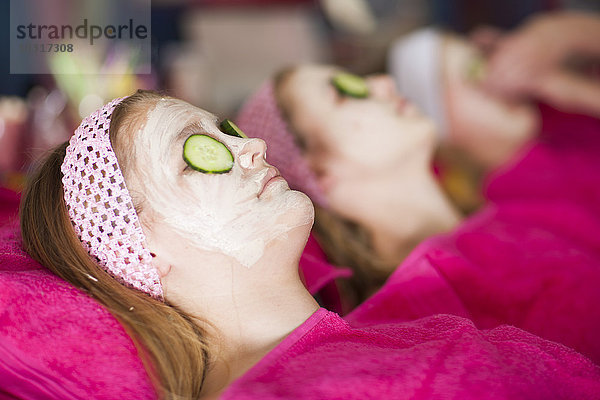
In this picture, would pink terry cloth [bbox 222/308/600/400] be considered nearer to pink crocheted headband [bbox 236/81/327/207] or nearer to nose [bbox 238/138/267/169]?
nose [bbox 238/138/267/169]

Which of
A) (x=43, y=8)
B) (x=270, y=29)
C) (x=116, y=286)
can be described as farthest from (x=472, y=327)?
(x=270, y=29)

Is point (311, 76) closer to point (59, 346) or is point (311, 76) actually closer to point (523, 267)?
point (523, 267)

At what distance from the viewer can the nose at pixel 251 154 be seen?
0.78 meters

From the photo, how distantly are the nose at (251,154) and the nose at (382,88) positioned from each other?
0.59m

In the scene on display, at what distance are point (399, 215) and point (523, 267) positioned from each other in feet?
1.05

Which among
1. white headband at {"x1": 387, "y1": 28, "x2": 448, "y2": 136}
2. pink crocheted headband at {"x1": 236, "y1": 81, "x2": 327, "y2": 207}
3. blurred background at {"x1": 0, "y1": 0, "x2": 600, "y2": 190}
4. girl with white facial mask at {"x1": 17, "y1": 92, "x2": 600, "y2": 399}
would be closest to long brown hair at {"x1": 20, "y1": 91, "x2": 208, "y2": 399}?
girl with white facial mask at {"x1": 17, "y1": 92, "x2": 600, "y2": 399}

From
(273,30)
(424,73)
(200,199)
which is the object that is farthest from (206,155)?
(273,30)

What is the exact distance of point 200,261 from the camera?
757mm

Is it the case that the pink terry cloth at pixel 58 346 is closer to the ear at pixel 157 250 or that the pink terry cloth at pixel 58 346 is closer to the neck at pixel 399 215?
the ear at pixel 157 250

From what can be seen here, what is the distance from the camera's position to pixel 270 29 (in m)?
2.99

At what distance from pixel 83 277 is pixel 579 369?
2.01ft

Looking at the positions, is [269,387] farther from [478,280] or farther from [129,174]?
[478,280]

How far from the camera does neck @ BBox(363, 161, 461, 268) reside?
4.44 ft

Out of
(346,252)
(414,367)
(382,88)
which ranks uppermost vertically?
(382,88)
